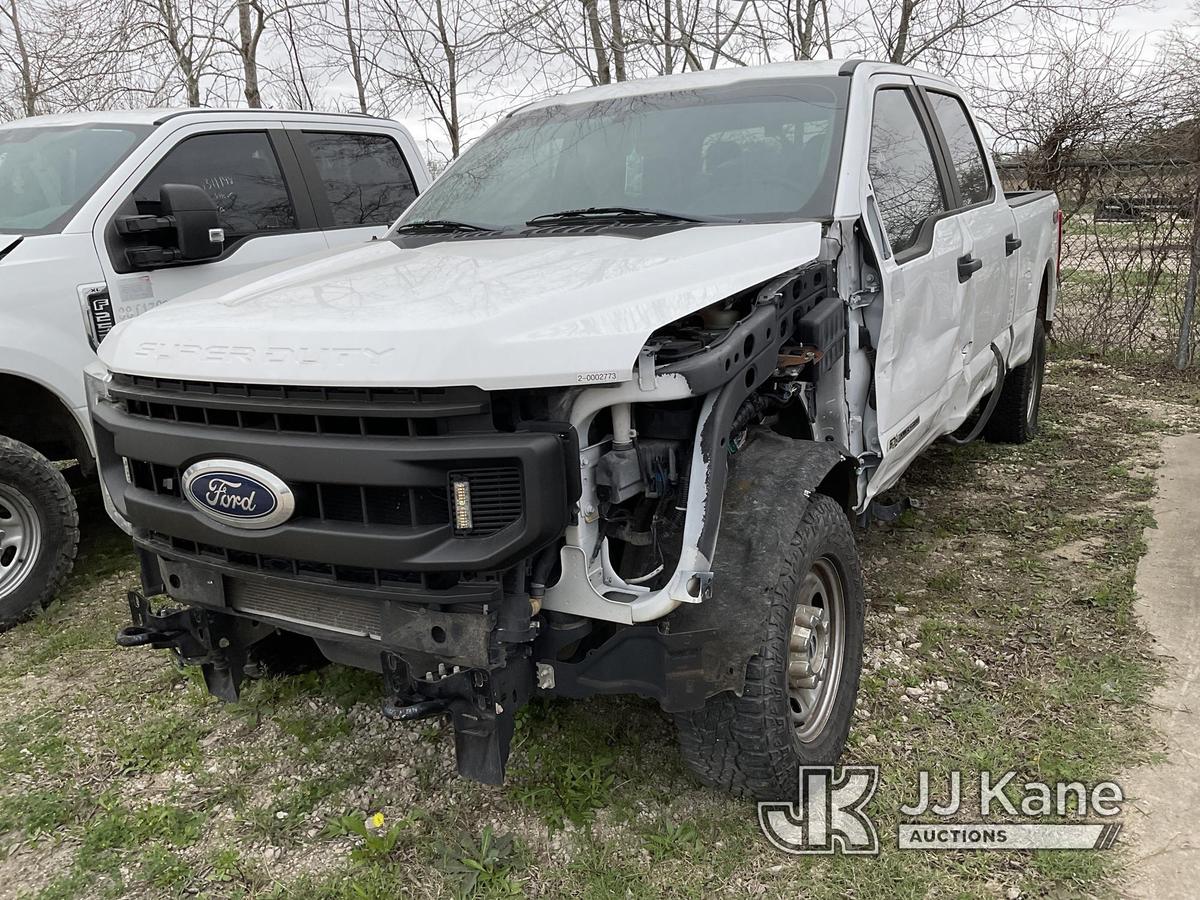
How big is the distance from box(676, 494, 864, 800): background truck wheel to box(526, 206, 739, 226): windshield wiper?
1068 millimetres

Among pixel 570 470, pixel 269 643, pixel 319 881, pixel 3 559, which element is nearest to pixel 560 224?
pixel 570 470

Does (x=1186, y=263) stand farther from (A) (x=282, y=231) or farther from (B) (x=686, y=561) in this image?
(B) (x=686, y=561)

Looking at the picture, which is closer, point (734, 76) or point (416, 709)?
point (416, 709)

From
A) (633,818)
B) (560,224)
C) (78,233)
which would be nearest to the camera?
(633,818)

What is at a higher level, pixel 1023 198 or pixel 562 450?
pixel 1023 198

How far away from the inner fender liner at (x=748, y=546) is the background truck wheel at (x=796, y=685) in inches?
2.5

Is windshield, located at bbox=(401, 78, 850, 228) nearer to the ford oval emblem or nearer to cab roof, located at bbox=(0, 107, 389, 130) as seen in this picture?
the ford oval emblem

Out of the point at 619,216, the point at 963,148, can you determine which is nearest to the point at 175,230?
the point at 619,216

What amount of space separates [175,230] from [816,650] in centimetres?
342

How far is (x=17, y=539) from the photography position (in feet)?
14.3

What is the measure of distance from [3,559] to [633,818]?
10.6 ft

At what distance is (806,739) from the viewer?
296 cm

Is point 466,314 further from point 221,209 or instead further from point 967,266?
point 221,209

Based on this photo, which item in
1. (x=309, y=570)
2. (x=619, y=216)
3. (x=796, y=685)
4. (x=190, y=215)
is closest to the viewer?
(x=309, y=570)
